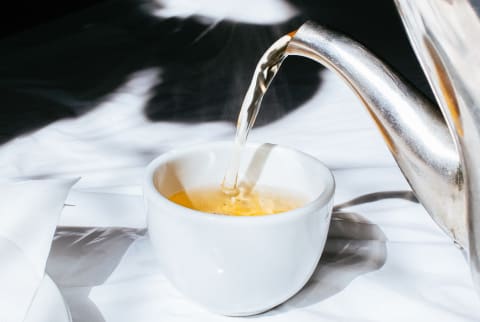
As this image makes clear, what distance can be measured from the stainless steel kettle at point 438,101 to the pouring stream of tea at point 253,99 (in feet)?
0.04

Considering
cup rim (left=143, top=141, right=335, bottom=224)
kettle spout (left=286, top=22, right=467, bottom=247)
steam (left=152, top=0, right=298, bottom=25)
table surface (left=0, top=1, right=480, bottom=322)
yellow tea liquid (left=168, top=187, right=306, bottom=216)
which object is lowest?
steam (left=152, top=0, right=298, bottom=25)

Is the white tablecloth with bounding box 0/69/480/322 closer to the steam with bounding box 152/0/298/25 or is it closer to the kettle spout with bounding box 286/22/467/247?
the kettle spout with bounding box 286/22/467/247

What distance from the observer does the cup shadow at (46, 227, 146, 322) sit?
0.37 m

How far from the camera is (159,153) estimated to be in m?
0.58

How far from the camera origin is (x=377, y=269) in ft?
1.32

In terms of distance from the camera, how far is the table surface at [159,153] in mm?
373

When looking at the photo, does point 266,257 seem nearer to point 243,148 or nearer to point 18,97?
point 243,148

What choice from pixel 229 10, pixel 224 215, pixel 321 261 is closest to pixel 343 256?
pixel 321 261

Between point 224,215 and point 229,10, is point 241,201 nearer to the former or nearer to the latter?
point 224,215

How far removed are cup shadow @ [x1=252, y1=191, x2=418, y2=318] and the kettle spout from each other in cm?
9

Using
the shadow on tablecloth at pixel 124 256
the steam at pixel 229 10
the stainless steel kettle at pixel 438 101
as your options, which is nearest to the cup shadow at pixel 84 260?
the shadow on tablecloth at pixel 124 256

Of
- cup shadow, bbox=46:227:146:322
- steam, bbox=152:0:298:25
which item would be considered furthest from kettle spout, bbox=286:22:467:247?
steam, bbox=152:0:298:25

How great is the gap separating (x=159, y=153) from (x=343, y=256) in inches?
8.7

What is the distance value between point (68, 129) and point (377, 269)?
0.34 metres
